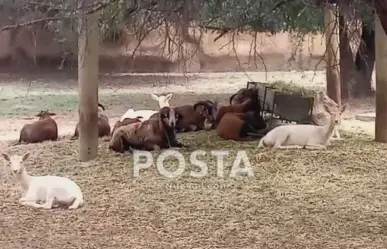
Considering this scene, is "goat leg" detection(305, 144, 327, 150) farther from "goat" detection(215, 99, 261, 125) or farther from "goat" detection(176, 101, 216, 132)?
"goat" detection(176, 101, 216, 132)

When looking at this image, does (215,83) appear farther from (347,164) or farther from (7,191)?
(7,191)

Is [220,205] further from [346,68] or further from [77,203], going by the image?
[346,68]

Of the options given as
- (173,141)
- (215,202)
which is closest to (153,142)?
(173,141)

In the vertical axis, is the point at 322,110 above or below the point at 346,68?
below

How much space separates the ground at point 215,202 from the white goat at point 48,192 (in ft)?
0.25

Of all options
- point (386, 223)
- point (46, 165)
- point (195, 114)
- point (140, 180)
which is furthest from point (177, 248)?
point (195, 114)

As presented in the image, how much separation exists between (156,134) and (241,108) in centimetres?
143

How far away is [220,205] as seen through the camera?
4.28m

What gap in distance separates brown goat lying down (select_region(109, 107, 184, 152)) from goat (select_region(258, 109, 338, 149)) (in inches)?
33.1

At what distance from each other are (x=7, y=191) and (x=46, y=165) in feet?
2.81

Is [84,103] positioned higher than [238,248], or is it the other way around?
[84,103]

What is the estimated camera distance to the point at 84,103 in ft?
18.3

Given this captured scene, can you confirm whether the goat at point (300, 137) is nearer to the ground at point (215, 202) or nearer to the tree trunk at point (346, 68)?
the ground at point (215, 202)

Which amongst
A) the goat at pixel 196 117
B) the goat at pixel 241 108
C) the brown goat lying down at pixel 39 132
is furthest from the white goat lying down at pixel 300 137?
the brown goat lying down at pixel 39 132
